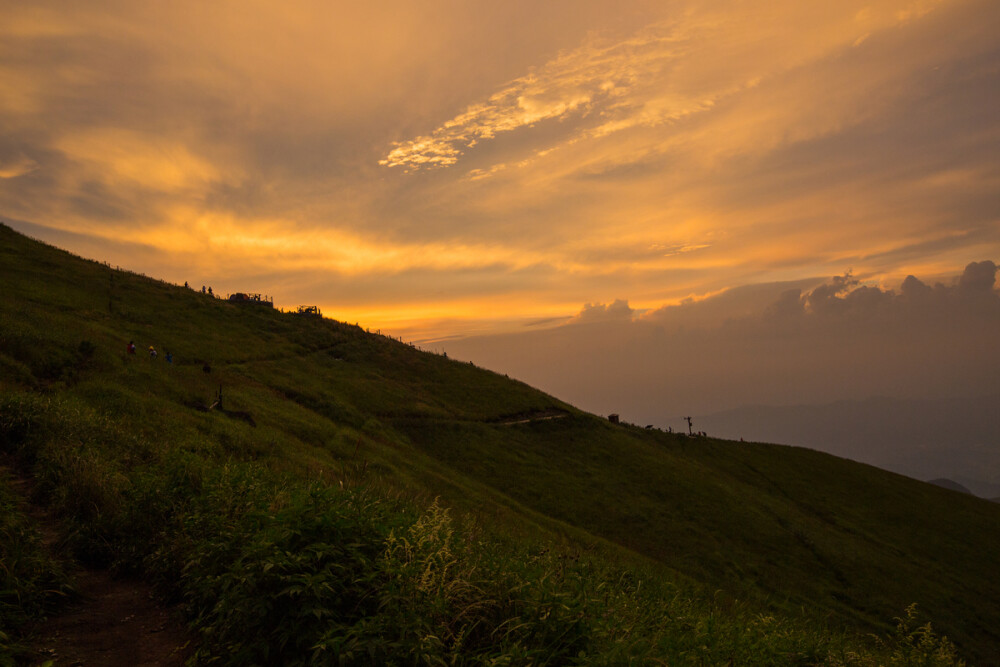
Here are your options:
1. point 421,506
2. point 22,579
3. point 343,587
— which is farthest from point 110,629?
point 421,506

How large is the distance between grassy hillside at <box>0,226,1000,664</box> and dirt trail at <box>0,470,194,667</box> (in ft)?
1.22

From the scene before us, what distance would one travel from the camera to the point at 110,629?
23.2ft

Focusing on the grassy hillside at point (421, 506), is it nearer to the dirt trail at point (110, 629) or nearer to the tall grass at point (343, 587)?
the tall grass at point (343, 587)

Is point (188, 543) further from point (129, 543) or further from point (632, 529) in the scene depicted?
point (632, 529)

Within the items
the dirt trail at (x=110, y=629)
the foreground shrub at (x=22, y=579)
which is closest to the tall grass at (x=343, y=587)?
the foreground shrub at (x=22, y=579)

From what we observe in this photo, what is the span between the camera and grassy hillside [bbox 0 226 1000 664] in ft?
20.8

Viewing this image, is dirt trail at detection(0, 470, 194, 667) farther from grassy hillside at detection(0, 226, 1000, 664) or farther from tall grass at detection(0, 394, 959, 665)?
grassy hillside at detection(0, 226, 1000, 664)

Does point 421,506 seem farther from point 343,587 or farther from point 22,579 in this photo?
point 22,579

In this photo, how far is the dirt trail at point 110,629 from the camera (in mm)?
6398

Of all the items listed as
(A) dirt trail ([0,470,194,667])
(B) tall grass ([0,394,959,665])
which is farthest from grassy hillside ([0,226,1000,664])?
(A) dirt trail ([0,470,194,667])

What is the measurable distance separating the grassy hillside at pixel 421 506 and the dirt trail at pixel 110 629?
371mm

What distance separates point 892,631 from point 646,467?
24.2 m

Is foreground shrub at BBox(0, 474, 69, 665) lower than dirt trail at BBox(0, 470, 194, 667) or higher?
higher

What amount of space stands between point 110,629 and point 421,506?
6384mm
